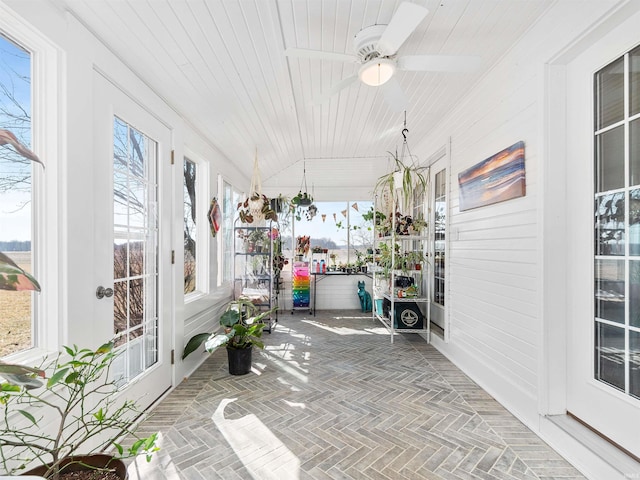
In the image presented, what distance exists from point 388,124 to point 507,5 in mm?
2092

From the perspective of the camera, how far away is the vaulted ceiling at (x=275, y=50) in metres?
1.79

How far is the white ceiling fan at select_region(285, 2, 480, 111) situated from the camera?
5.59 feet

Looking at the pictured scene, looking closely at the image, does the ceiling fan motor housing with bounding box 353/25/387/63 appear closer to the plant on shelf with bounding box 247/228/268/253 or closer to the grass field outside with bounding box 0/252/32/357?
the grass field outside with bounding box 0/252/32/357

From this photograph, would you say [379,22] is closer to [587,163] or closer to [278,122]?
[587,163]

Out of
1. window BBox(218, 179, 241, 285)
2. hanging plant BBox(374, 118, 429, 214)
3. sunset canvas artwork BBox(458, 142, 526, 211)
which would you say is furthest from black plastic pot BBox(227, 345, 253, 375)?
sunset canvas artwork BBox(458, 142, 526, 211)

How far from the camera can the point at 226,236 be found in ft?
13.8

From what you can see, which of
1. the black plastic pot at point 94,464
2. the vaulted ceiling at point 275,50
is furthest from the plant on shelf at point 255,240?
the black plastic pot at point 94,464

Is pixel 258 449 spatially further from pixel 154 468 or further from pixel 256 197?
pixel 256 197

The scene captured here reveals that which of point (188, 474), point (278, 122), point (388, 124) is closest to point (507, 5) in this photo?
point (388, 124)

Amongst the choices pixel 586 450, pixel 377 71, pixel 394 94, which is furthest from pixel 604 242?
pixel 377 71

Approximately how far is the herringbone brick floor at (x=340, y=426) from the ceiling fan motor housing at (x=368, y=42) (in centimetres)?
252

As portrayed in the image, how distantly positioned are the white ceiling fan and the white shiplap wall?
1.98ft

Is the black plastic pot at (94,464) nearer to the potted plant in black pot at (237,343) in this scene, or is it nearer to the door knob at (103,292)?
the door knob at (103,292)

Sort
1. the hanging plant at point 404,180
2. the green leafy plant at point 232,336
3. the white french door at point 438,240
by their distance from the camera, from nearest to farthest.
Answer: the green leafy plant at point 232,336 < the hanging plant at point 404,180 < the white french door at point 438,240
